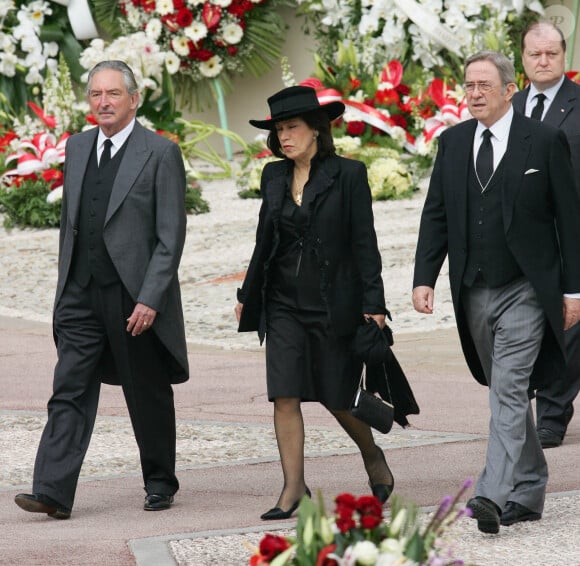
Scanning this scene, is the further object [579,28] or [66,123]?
[579,28]

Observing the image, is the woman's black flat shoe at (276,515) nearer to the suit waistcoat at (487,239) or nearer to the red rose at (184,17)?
the suit waistcoat at (487,239)

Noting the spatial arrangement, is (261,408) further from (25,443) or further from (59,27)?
(59,27)

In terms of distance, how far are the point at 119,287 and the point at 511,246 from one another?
4.87 feet

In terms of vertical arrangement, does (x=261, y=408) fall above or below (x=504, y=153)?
below

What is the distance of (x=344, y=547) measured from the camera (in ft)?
10.5

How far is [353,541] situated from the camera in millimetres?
3225

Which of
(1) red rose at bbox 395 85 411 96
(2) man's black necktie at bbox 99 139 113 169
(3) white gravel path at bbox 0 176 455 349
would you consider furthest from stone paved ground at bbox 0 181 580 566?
(1) red rose at bbox 395 85 411 96

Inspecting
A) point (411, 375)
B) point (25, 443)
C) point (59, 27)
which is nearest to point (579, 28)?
point (59, 27)

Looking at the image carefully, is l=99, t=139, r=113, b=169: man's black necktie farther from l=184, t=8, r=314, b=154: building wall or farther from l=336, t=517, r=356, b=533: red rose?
l=184, t=8, r=314, b=154: building wall

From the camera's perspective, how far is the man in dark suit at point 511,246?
5.11m

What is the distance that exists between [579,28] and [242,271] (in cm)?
664

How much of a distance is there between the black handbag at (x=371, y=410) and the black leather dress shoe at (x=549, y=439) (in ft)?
4.26

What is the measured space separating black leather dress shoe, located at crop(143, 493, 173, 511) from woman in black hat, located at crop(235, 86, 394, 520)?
1.66 feet

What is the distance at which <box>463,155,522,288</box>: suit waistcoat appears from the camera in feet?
16.9
